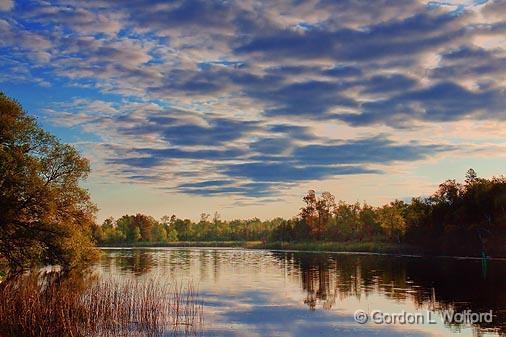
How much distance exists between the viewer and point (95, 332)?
26422 mm

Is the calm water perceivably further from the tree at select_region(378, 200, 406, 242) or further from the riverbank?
the tree at select_region(378, 200, 406, 242)

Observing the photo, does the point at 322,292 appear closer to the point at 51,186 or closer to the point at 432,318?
the point at 432,318

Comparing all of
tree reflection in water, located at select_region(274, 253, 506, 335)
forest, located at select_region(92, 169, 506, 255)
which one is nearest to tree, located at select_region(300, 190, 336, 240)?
forest, located at select_region(92, 169, 506, 255)

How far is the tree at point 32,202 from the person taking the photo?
46719 mm

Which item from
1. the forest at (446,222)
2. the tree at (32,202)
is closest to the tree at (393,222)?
the forest at (446,222)

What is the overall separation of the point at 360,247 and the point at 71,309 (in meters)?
→ 107

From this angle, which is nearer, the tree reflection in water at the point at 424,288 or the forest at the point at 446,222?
the tree reflection in water at the point at 424,288

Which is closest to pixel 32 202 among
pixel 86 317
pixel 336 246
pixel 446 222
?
pixel 86 317

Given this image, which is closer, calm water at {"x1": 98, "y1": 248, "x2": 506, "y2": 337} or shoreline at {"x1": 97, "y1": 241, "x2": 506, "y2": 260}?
calm water at {"x1": 98, "y1": 248, "x2": 506, "y2": 337}

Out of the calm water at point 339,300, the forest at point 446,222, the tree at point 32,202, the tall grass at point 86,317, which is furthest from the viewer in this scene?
the forest at point 446,222

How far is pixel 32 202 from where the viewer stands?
47875 mm

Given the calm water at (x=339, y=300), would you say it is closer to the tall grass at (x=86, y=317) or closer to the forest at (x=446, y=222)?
the tall grass at (x=86, y=317)

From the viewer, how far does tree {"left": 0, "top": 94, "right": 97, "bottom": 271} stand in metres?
46.7

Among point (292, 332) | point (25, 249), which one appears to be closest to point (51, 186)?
point (25, 249)
